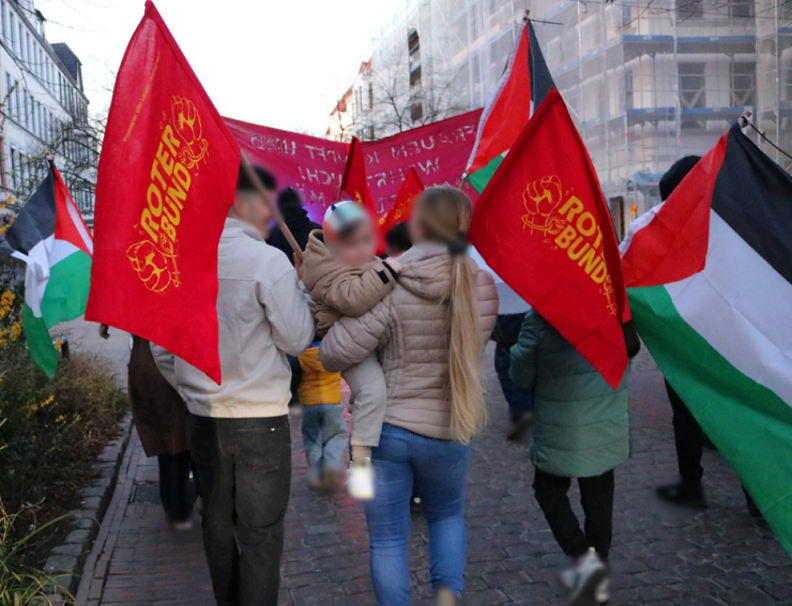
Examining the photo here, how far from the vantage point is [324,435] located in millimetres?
5723

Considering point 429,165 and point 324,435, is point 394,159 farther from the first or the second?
point 324,435

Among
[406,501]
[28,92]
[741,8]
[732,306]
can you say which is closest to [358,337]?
[406,501]

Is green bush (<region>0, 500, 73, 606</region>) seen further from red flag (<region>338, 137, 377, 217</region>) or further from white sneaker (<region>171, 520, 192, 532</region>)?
red flag (<region>338, 137, 377, 217</region>)

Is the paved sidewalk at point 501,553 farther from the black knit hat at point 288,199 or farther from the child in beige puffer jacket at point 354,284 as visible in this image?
the black knit hat at point 288,199

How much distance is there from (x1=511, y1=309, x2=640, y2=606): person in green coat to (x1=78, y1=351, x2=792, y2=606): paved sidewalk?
0.33 meters

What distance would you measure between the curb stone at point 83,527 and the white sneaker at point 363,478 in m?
1.51

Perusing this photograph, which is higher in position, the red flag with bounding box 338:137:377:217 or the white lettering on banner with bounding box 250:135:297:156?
the white lettering on banner with bounding box 250:135:297:156

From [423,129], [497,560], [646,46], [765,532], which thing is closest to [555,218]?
[497,560]

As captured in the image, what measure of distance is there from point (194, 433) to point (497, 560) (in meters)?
2.06

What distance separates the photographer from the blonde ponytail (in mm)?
3207

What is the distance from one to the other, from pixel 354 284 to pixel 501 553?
2341 mm

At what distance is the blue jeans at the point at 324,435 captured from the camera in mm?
5641

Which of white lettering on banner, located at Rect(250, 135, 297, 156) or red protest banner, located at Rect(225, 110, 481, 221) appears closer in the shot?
white lettering on banner, located at Rect(250, 135, 297, 156)

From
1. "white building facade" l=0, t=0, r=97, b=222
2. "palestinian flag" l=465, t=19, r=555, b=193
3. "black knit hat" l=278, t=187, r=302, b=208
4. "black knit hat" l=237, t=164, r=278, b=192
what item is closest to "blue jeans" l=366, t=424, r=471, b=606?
"black knit hat" l=237, t=164, r=278, b=192
